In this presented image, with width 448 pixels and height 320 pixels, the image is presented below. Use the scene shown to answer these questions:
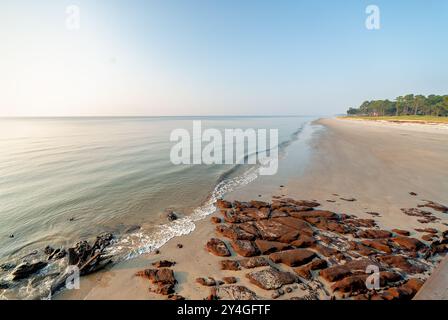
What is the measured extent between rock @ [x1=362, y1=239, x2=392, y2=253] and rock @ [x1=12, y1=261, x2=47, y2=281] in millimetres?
10130

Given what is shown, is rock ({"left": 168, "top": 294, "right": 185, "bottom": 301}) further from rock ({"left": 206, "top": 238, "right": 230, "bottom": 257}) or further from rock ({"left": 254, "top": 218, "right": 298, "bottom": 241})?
rock ({"left": 254, "top": 218, "right": 298, "bottom": 241})

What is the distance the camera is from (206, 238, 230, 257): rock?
657 cm

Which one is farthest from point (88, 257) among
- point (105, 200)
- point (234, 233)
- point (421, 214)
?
point (421, 214)

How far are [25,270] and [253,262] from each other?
6469 mm

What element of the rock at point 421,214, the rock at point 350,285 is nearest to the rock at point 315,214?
the rock at point 421,214

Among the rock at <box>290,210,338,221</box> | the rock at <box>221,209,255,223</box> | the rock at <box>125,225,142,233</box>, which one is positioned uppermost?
the rock at <box>290,210,338,221</box>

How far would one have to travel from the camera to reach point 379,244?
6.72m

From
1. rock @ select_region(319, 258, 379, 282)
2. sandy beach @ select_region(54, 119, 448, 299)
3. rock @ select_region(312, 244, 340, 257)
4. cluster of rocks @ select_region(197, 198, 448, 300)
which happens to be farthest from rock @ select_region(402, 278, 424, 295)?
rock @ select_region(312, 244, 340, 257)

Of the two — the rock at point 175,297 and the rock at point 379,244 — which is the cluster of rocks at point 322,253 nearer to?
the rock at point 379,244

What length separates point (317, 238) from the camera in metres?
7.33

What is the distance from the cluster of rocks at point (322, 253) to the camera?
504 centimetres

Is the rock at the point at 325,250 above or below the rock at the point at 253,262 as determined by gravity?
above

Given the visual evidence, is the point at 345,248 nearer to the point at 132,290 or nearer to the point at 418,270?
the point at 418,270

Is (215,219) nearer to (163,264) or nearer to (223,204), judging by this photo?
(223,204)
